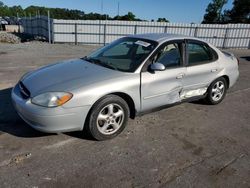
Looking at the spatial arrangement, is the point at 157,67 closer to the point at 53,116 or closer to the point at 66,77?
the point at 66,77

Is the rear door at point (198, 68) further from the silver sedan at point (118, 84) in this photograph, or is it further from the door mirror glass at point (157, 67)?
the door mirror glass at point (157, 67)

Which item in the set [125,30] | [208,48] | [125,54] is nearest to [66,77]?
[125,54]

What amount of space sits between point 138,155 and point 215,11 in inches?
2388

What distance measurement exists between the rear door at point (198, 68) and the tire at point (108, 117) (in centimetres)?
134

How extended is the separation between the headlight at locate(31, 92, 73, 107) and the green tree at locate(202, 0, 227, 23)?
2303 inches

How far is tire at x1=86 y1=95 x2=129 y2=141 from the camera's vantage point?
10.4 feet

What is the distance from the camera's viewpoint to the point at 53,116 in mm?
2918

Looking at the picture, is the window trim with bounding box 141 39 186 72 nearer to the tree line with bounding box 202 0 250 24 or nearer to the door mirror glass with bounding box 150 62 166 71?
the door mirror glass with bounding box 150 62 166 71

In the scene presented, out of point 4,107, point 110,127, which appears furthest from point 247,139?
point 4,107

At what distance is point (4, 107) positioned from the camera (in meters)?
4.41

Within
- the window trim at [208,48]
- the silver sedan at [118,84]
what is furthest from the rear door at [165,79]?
the window trim at [208,48]

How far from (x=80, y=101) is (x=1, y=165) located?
117 centimetres

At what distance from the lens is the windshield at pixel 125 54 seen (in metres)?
3.69

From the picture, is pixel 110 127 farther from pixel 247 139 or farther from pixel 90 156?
pixel 247 139
